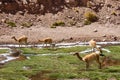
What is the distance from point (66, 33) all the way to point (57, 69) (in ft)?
64.6

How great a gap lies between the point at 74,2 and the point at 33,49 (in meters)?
19.0

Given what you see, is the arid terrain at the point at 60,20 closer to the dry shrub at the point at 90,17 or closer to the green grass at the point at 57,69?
the dry shrub at the point at 90,17

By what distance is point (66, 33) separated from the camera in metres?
49.1

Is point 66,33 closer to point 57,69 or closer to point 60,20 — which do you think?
point 60,20

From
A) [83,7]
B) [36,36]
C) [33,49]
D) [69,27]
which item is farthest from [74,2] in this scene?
[33,49]

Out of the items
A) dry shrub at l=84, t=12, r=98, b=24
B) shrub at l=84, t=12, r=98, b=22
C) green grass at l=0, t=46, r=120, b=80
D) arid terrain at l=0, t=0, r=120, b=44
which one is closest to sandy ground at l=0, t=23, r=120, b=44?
arid terrain at l=0, t=0, r=120, b=44

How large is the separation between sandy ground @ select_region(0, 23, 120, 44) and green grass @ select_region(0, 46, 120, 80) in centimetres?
1138

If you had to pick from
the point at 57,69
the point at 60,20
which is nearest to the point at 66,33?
the point at 60,20

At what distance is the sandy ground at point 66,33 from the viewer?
4703 centimetres

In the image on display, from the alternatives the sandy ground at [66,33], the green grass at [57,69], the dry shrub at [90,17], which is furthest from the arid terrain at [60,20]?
the green grass at [57,69]

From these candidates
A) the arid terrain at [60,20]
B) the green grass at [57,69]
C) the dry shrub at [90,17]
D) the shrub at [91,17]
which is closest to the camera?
the green grass at [57,69]

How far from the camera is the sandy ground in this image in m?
47.0

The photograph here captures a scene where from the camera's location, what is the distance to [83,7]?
56.8 metres

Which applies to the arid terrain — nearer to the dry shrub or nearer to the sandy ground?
the sandy ground
